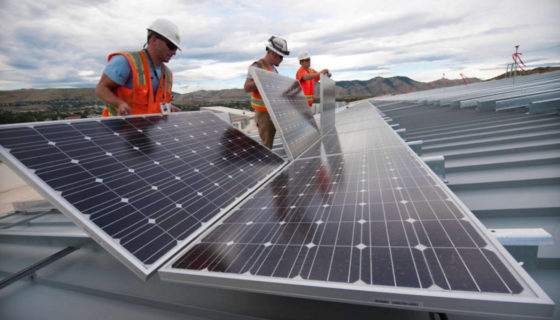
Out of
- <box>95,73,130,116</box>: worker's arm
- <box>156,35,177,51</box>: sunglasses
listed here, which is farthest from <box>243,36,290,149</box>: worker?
<box>95,73,130,116</box>: worker's arm

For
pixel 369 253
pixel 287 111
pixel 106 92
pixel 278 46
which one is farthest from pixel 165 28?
pixel 369 253

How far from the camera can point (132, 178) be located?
219cm

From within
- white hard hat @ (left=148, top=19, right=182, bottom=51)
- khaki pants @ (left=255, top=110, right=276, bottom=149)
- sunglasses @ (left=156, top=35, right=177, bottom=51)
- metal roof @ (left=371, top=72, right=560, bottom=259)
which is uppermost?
white hard hat @ (left=148, top=19, right=182, bottom=51)

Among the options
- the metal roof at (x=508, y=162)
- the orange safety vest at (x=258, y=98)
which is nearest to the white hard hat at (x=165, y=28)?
the orange safety vest at (x=258, y=98)

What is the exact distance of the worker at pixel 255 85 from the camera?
5.80m

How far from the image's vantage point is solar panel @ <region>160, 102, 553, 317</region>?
1.06 metres

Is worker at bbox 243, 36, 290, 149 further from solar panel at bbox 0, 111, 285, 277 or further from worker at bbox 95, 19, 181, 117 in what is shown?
solar panel at bbox 0, 111, 285, 277

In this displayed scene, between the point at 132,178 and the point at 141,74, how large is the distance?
7.77 feet

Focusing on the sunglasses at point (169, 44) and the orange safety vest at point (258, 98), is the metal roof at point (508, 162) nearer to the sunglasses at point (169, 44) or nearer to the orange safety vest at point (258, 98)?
the orange safety vest at point (258, 98)

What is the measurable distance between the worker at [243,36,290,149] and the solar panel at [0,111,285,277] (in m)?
2.95

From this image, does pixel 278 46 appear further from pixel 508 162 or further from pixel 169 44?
pixel 508 162

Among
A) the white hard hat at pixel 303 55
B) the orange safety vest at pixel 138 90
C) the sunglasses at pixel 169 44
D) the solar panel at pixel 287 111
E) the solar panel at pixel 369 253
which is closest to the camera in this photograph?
the solar panel at pixel 369 253

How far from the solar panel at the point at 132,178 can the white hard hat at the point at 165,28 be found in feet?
4.55

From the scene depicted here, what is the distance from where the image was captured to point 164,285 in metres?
2.11
